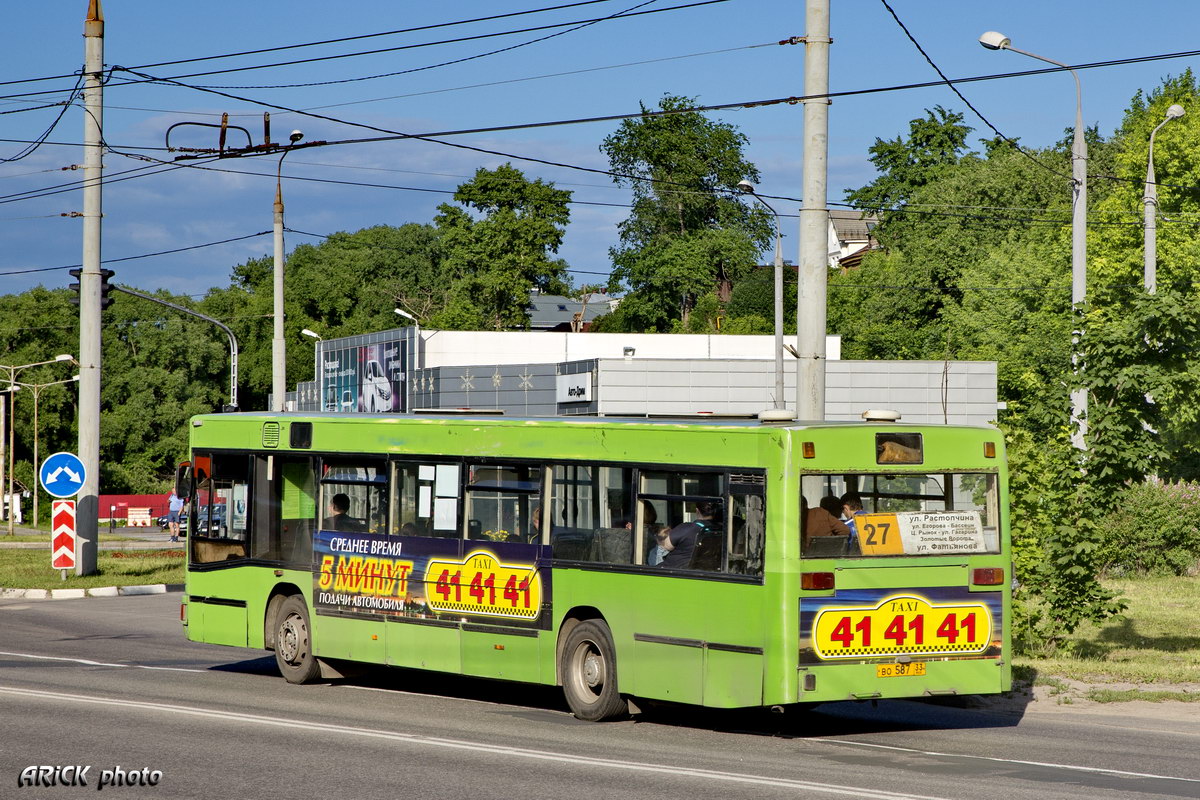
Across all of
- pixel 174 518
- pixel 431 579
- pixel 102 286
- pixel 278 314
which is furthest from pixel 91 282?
pixel 174 518

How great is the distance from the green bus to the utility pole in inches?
553

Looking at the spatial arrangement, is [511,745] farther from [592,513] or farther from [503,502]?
[503,502]

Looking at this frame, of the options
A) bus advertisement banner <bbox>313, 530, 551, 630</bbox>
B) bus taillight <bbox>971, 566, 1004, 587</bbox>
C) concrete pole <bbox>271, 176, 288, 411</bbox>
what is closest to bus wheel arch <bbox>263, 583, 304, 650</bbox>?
bus advertisement banner <bbox>313, 530, 551, 630</bbox>

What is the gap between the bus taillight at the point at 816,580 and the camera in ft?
38.8

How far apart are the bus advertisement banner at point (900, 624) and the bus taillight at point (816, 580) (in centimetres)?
10

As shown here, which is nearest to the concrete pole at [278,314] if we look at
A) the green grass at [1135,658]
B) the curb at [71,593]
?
the curb at [71,593]

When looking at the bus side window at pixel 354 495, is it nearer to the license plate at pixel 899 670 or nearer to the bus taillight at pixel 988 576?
the license plate at pixel 899 670

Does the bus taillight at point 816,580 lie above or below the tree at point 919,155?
below

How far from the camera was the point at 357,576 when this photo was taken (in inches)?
605

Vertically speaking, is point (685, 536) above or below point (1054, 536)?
above

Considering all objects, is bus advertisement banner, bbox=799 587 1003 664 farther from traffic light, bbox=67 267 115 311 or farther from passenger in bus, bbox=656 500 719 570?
traffic light, bbox=67 267 115 311

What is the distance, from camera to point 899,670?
39.9 feet

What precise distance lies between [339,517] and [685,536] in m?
4.49

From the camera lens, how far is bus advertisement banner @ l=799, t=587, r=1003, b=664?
11.9 metres
